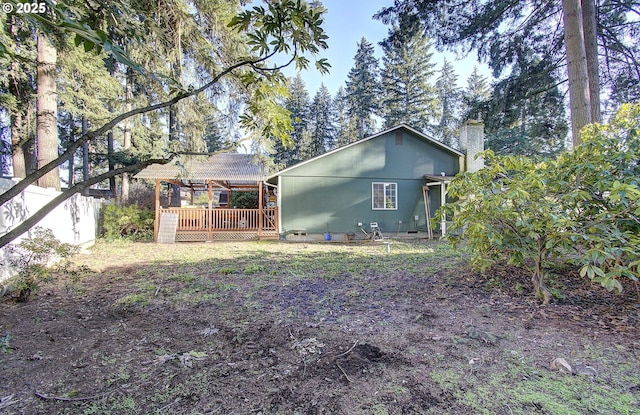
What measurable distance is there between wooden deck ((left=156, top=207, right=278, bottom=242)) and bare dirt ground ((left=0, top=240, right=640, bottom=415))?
659 centimetres

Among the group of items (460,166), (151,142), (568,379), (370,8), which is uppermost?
(370,8)

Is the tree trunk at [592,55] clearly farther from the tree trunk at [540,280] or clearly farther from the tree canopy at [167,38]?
the tree canopy at [167,38]

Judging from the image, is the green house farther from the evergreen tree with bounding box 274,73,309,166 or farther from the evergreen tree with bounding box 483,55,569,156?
the evergreen tree with bounding box 274,73,309,166

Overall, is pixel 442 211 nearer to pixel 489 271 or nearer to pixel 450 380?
pixel 489 271

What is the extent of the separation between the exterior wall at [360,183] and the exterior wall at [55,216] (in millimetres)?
6074

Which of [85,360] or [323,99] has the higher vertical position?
[323,99]

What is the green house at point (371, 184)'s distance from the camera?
38.0ft

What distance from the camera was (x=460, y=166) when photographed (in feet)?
41.0

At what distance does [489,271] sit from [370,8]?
24.1ft

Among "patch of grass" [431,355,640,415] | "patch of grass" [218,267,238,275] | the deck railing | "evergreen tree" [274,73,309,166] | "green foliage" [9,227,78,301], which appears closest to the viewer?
"patch of grass" [431,355,640,415]

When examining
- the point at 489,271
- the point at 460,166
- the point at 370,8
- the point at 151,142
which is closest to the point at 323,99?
the point at 151,142

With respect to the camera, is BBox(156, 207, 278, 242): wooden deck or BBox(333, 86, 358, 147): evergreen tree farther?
BBox(333, 86, 358, 147): evergreen tree

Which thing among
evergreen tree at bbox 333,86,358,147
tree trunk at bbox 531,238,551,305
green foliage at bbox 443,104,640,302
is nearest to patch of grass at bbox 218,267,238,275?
green foliage at bbox 443,104,640,302

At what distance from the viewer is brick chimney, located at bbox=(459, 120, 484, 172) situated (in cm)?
1140
